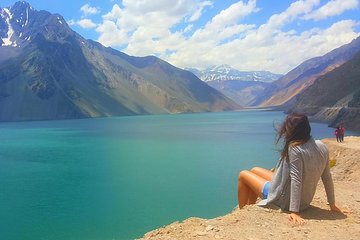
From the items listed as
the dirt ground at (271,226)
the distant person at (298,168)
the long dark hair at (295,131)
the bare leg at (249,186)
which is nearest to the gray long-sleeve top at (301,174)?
the distant person at (298,168)

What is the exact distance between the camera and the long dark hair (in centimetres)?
834

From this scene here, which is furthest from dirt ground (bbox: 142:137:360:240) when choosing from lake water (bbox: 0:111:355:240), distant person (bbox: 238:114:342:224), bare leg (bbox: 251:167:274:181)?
lake water (bbox: 0:111:355:240)

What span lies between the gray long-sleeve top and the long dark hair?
0.11 meters

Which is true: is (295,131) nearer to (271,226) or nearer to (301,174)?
(301,174)

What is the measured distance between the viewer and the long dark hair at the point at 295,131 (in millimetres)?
8344

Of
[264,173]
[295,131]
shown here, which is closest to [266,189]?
[264,173]

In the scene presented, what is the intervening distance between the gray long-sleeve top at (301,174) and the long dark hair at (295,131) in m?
0.11

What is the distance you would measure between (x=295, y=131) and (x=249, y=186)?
2787 mm

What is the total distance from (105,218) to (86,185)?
15691 millimetres

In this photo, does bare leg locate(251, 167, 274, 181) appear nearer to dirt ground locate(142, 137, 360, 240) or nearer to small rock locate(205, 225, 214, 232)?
dirt ground locate(142, 137, 360, 240)

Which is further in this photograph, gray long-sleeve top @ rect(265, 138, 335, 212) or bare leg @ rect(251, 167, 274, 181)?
bare leg @ rect(251, 167, 274, 181)

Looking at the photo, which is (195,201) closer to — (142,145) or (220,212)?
(220,212)

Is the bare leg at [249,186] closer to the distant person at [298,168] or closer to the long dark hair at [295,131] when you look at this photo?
the distant person at [298,168]

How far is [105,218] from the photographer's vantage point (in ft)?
104
